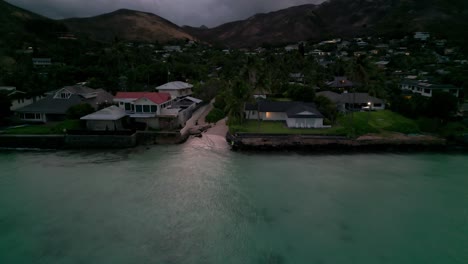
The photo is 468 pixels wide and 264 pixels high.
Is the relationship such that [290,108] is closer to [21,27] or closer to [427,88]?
[427,88]

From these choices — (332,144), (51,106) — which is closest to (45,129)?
(51,106)

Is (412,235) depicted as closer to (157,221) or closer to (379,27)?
(157,221)

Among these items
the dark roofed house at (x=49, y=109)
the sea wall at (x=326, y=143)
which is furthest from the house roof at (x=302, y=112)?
the dark roofed house at (x=49, y=109)

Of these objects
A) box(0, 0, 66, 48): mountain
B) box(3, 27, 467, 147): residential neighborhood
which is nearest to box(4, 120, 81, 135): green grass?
box(3, 27, 467, 147): residential neighborhood

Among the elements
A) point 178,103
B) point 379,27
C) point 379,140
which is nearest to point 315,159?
point 379,140

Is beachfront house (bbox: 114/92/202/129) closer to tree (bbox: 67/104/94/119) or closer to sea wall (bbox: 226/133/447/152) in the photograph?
tree (bbox: 67/104/94/119)

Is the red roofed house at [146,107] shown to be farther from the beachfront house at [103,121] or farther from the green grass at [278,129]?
the green grass at [278,129]
